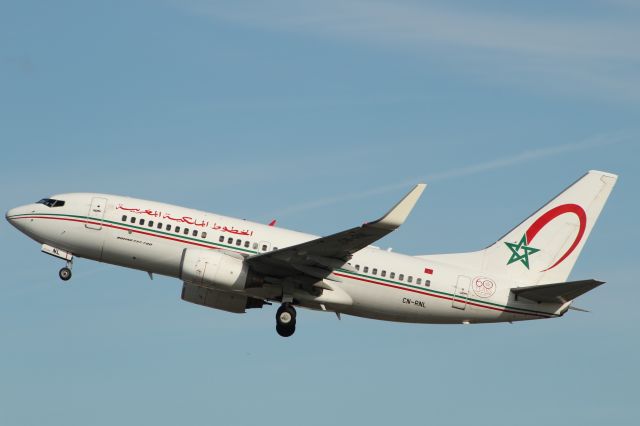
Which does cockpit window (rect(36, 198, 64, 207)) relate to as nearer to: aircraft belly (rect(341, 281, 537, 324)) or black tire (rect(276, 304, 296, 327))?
black tire (rect(276, 304, 296, 327))

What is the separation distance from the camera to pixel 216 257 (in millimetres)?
44938

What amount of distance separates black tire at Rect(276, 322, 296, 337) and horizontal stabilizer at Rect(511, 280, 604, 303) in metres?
9.47

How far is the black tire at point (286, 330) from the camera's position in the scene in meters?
46.5

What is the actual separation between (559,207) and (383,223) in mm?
13658

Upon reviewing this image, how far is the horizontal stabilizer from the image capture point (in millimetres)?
44375

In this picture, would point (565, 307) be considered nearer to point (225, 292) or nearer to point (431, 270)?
point (431, 270)

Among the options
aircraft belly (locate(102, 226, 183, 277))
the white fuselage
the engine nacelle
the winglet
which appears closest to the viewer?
the winglet

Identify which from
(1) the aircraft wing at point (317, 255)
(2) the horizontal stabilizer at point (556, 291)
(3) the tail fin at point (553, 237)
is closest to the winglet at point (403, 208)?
(1) the aircraft wing at point (317, 255)

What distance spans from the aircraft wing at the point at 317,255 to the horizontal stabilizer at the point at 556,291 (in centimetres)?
780

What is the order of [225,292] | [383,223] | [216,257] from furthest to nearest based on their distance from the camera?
[225,292], [216,257], [383,223]

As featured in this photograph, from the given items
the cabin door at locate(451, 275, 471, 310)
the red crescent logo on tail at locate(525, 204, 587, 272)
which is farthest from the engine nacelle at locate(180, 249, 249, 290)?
the red crescent logo on tail at locate(525, 204, 587, 272)

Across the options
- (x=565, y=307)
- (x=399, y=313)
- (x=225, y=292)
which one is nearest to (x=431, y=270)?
(x=399, y=313)

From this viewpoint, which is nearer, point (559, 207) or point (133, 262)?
point (133, 262)

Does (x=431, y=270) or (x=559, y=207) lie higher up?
(x=559, y=207)
